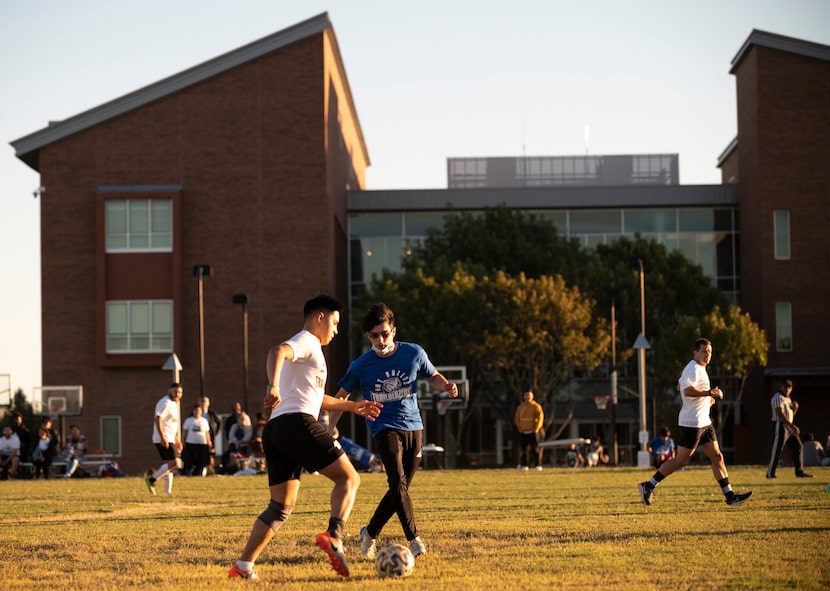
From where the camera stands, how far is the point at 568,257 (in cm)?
5503

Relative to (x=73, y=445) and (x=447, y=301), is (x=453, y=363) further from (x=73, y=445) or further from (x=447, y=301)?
(x=73, y=445)

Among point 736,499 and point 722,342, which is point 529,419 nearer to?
point 736,499

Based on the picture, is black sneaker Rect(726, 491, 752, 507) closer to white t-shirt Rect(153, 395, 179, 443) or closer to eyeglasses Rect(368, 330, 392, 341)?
eyeglasses Rect(368, 330, 392, 341)

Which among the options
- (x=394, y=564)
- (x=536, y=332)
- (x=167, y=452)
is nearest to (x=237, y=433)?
(x=167, y=452)

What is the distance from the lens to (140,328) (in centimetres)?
5422

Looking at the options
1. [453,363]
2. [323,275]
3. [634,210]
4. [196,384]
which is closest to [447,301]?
[453,363]

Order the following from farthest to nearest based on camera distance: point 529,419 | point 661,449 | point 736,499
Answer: point 661,449
point 529,419
point 736,499

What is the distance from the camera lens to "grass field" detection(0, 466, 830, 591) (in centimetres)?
930

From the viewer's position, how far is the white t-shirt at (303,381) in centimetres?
916

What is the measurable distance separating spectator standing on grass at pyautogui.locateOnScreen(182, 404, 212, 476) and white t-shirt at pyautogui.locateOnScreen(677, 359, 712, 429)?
15.7 meters

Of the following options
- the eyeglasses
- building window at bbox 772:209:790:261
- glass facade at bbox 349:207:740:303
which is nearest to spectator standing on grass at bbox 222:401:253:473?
the eyeglasses

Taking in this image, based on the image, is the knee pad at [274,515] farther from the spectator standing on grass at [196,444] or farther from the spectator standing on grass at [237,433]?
the spectator standing on grass at [237,433]

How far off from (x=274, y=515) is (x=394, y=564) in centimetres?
95

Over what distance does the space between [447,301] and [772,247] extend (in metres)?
16.9
